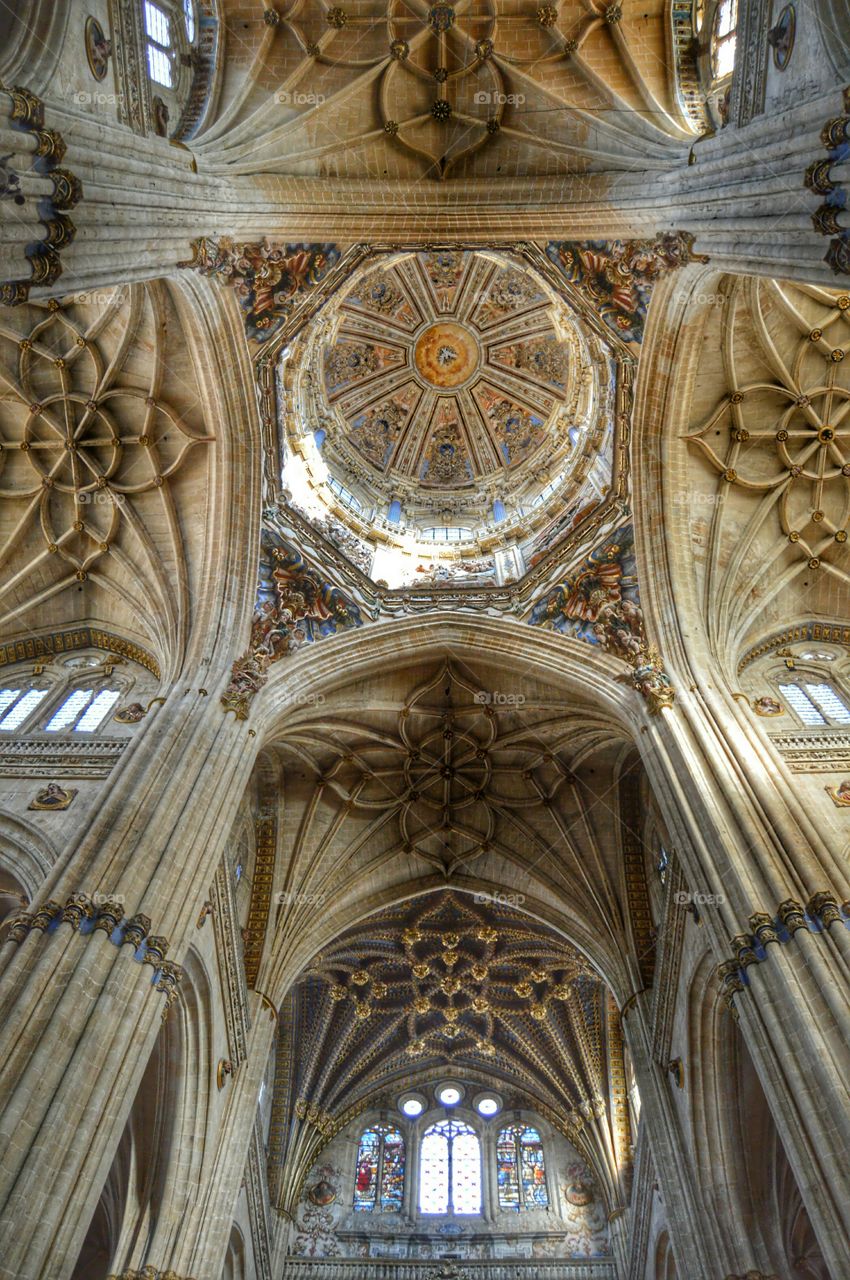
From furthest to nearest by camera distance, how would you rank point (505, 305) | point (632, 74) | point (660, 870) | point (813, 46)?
point (505, 305)
point (660, 870)
point (632, 74)
point (813, 46)

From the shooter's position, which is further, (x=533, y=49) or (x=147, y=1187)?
(x=533, y=49)

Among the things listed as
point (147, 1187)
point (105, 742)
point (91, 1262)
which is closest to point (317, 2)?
point (105, 742)

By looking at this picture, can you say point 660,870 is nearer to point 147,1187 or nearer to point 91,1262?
point 147,1187

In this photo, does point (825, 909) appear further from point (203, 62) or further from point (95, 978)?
point (203, 62)

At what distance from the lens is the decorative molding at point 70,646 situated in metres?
17.5

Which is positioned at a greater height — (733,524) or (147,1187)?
(733,524)

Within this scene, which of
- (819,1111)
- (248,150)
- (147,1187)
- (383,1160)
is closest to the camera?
Answer: (819,1111)

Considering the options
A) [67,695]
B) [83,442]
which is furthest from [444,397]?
[67,695]

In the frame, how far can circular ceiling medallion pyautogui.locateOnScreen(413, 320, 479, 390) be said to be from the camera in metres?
26.2

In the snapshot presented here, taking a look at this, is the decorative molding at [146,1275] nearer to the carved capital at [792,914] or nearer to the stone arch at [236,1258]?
the stone arch at [236,1258]

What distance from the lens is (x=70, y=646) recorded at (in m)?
18.1

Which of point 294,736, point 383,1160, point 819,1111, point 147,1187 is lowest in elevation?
point 819,1111

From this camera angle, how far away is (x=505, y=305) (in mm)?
25484

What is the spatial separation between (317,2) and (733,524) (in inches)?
484
